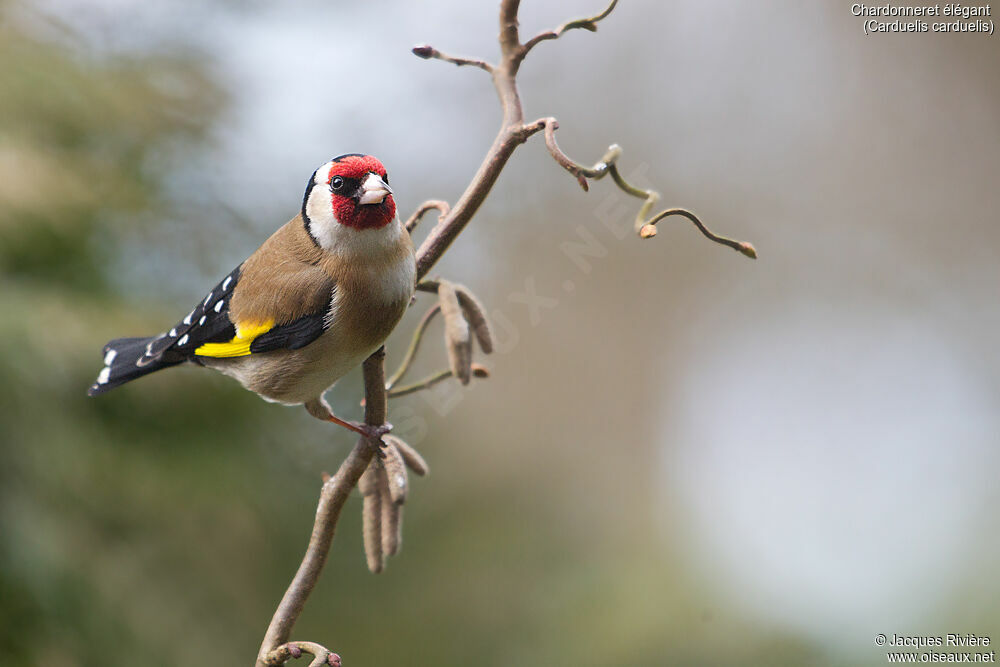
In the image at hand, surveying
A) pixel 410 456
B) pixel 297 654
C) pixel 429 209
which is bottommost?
pixel 297 654

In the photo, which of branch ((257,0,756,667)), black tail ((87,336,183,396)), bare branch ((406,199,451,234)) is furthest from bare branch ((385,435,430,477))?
black tail ((87,336,183,396))

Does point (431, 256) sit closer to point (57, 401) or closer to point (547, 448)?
point (57, 401)

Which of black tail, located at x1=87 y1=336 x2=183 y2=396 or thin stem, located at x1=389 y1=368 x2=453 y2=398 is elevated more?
black tail, located at x1=87 y1=336 x2=183 y2=396

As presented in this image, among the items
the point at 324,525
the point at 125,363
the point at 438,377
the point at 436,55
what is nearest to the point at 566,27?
the point at 436,55

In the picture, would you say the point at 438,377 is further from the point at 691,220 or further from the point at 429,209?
the point at 691,220

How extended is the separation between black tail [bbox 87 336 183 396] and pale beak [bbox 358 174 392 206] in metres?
0.31

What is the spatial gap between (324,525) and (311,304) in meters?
0.27

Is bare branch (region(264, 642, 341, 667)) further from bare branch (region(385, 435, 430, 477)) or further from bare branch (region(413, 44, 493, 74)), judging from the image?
bare branch (region(413, 44, 493, 74))

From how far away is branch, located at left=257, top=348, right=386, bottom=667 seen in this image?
549mm

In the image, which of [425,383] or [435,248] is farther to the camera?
[425,383]

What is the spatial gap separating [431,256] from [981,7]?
258cm

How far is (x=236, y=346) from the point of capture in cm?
85

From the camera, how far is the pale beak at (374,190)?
0.65 metres

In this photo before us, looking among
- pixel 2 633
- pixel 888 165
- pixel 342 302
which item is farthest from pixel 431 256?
pixel 888 165
